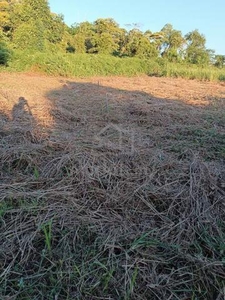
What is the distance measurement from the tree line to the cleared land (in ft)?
29.6

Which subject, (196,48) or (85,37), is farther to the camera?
(196,48)

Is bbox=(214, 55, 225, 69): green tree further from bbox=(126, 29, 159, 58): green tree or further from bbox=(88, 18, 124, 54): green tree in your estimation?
bbox=(88, 18, 124, 54): green tree

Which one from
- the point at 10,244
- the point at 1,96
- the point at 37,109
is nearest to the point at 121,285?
the point at 10,244

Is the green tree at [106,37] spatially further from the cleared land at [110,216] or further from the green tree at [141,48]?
the cleared land at [110,216]

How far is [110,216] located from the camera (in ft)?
4.48

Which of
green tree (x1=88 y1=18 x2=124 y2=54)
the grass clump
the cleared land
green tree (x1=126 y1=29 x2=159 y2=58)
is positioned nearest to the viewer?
the cleared land

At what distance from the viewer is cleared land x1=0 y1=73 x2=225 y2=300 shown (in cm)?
105

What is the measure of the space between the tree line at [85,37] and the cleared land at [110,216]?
903cm

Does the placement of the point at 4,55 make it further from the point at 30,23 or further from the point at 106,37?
the point at 106,37

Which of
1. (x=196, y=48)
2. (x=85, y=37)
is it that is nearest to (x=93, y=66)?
(x=85, y=37)

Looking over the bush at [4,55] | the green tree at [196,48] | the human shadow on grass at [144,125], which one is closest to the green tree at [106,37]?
the green tree at [196,48]

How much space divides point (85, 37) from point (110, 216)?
1533 centimetres

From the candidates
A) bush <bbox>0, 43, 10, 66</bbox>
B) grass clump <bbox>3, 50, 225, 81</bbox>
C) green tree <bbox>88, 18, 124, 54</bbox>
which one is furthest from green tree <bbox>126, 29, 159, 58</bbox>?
bush <bbox>0, 43, 10, 66</bbox>

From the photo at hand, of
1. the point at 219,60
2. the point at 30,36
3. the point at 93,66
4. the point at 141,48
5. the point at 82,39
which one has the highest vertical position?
the point at 82,39
